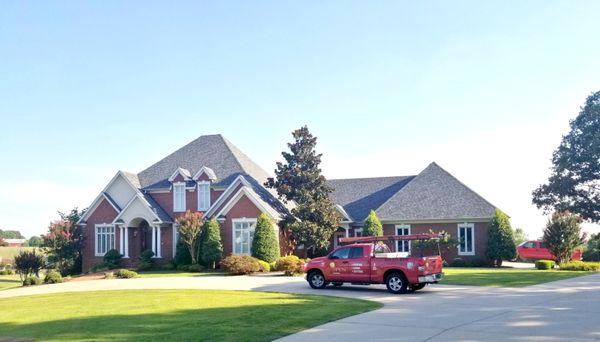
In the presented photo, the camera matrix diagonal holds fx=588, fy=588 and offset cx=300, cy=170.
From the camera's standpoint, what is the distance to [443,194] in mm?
41812

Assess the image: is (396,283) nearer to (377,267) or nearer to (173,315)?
(377,267)

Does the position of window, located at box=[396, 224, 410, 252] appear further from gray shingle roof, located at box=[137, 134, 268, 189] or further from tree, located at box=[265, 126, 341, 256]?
gray shingle roof, located at box=[137, 134, 268, 189]

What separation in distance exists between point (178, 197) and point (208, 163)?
3403mm

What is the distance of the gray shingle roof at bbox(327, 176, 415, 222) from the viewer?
43969 mm

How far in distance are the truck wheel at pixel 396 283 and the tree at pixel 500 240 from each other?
1975 cm

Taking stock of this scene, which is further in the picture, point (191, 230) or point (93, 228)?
point (93, 228)

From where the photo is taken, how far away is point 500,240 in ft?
122

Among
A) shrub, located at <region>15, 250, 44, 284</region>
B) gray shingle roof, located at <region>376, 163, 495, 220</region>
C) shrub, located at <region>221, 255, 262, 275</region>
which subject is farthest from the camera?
gray shingle roof, located at <region>376, 163, 495, 220</region>

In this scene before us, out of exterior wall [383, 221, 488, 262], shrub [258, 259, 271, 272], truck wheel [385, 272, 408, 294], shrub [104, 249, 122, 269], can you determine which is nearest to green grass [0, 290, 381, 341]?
truck wheel [385, 272, 408, 294]

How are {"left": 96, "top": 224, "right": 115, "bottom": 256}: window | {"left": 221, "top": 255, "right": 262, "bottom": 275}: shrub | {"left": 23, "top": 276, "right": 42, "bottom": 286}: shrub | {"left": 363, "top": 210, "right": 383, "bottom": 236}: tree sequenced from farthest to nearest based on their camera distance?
{"left": 96, "top": 224, "right": 115, "bottom": 256}: window
{"left": 363, "top": 210, "right": 383, "bottom": 236}: tree
{"left": 23, "top": 276, "right": 42, "bottom": 286}: shrub
{"left": 221, "top": 255, "right": 262, "bottom": 275}: shrub

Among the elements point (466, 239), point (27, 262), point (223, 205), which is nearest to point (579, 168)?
point (466, 239)

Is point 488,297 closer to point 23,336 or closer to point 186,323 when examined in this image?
point 186,323

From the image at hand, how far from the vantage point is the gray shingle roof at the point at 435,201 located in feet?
130

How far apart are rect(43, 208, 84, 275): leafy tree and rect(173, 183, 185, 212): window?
23.2 feet
